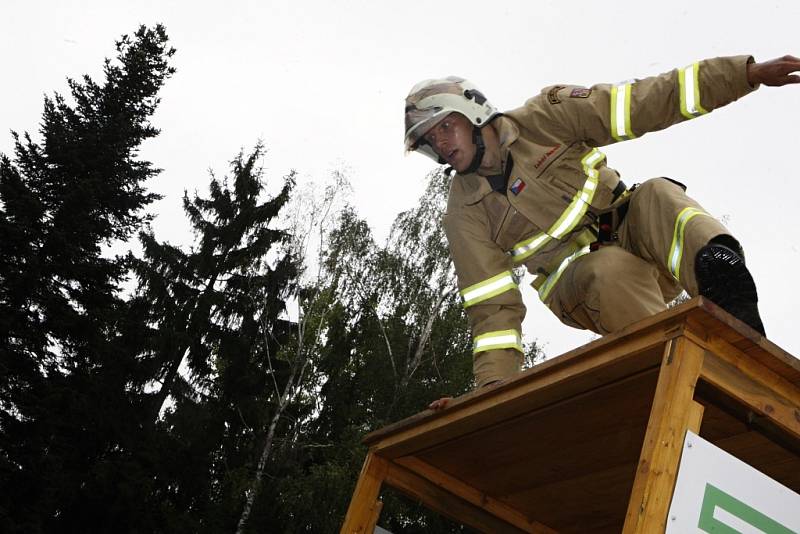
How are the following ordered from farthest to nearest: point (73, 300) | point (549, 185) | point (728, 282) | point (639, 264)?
point (73, 300), point (549, 185), point (639, 264), point (728, 282)

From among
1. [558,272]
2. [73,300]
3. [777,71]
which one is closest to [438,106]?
[558,272]

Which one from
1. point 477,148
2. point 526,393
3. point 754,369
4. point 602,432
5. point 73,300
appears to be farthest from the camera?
point 73,300

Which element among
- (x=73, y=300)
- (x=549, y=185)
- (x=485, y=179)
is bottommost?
(x=549, y=185)

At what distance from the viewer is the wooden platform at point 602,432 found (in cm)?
246

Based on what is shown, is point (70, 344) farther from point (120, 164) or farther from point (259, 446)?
point (259, 446)

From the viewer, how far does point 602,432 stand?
362 cm

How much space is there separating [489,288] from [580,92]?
110 cm

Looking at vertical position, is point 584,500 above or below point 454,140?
below

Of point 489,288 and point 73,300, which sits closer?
point 489,288

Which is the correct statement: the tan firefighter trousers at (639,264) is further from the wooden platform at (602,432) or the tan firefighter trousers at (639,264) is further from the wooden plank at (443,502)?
the wooden plank at (443,502)

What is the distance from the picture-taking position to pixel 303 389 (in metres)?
22.6

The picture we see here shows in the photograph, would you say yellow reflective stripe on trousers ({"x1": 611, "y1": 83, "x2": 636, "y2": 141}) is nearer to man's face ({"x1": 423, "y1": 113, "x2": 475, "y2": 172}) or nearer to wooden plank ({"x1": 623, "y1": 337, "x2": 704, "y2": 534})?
man's face ({"x1": 423, "y1": 113, "x2": 475, "y2": 172})

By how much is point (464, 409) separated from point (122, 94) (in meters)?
17.8

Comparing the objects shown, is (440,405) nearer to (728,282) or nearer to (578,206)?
(578,206)
